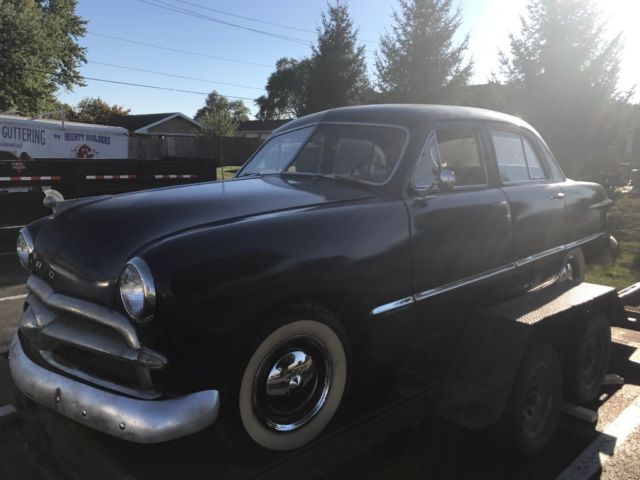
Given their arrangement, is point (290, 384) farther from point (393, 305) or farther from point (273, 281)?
point (393, 305)

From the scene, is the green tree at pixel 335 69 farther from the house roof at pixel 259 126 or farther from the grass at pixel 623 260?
the house roof at pixel 259 126

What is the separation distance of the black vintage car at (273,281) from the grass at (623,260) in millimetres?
5101

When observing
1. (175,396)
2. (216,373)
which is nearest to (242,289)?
(216,373)

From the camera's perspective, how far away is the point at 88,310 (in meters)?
2.17

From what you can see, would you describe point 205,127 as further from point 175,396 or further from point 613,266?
point 175,396

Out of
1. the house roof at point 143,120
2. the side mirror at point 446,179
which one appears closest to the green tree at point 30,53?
the house roof at point 143,120

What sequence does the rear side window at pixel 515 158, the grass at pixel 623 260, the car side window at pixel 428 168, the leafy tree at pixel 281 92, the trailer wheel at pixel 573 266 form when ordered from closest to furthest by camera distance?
the car side window at pixel 428 168, the rear side window at pixel 515 158, the trailer wheel at pixel 573 266, the grass at pixel 623 260, the leafy tree at pixel 281 92

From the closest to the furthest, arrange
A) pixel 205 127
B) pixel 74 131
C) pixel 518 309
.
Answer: pixel 518 309 → pixel 74 131 → pixel 205 127

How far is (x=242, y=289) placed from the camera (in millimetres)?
2094

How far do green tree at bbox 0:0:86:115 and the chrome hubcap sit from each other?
27.9 metres

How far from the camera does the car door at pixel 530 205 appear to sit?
12.3 ft

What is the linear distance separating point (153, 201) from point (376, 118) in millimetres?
1536

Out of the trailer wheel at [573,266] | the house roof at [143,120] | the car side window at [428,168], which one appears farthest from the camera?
the house roof at [143,120]

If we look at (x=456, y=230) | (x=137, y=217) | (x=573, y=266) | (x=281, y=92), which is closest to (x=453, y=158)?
(x=456, y=230)
